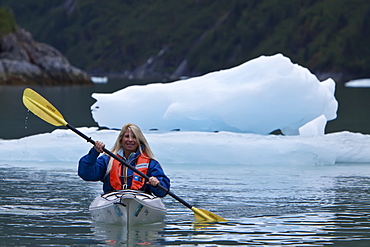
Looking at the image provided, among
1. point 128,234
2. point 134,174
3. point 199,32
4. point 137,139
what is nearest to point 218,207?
point 134,174

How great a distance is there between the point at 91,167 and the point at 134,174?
478 mm

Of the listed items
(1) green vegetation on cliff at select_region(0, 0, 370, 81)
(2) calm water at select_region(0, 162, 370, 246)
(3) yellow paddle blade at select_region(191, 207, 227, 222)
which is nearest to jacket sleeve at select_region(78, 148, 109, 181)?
(2) calm water at select_region(0, 162, 370, 246)

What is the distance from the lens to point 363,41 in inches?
3851

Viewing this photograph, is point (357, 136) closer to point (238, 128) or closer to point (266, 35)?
point (238, 128)

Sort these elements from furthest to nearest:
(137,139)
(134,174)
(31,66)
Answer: (31,66) → (134,174) → (137,139)

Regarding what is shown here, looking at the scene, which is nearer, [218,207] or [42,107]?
[42,107]

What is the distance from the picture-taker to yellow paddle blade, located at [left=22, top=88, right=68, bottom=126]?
905cm

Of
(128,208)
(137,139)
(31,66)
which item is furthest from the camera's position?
(31,66)

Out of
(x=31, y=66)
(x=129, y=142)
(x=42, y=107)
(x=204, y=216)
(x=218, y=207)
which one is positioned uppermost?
(x=31, y=66)

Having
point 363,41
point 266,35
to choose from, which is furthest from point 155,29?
point 363,41

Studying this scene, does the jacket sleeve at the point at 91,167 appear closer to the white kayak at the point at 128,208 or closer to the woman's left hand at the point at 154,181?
the white kayak at the point at 128,208

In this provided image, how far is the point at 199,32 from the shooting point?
129 meters

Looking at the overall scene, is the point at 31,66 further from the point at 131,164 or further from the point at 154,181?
the point at 154,181

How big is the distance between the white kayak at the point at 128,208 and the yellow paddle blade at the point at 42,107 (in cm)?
108
